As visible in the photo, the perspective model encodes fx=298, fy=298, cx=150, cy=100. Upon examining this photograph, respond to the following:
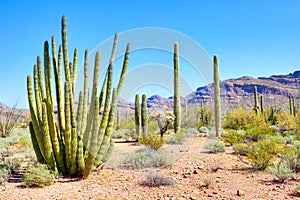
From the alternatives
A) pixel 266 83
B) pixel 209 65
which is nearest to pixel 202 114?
pixel 209 65

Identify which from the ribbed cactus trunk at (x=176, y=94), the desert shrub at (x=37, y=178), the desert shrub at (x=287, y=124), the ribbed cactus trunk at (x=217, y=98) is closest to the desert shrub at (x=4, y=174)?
the desert shrub at (x=37, y=178)

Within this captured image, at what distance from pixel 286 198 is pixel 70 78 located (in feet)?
16.0

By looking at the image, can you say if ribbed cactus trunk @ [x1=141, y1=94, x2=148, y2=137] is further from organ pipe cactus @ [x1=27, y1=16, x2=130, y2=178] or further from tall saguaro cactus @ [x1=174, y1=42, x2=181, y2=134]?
organ pipe cactus @ [x1=27, y1=16, x2=130, y2=178]

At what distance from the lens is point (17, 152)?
10203mm

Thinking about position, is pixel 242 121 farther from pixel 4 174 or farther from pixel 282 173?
pixel 4 174

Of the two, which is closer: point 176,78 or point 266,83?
point 176,78

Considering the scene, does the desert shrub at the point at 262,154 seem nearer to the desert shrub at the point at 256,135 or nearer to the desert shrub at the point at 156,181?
the desert shrub at the point at 156,181

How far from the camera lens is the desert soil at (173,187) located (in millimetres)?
5121

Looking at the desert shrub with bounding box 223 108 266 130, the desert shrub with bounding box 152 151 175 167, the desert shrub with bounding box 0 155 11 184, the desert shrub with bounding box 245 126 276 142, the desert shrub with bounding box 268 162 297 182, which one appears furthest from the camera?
the desert shrub with bounding box 223 108 266 130

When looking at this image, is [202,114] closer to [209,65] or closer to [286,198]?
[209,65]

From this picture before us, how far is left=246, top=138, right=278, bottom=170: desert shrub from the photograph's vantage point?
23.1 feet

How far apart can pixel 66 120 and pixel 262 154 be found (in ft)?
15.2

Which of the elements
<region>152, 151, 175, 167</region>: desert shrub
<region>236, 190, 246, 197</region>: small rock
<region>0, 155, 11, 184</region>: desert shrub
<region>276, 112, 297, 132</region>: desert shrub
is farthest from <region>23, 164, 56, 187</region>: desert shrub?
<region>276, 112, 297, 132</region>: desert shrub

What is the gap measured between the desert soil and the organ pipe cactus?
0.49 metres
